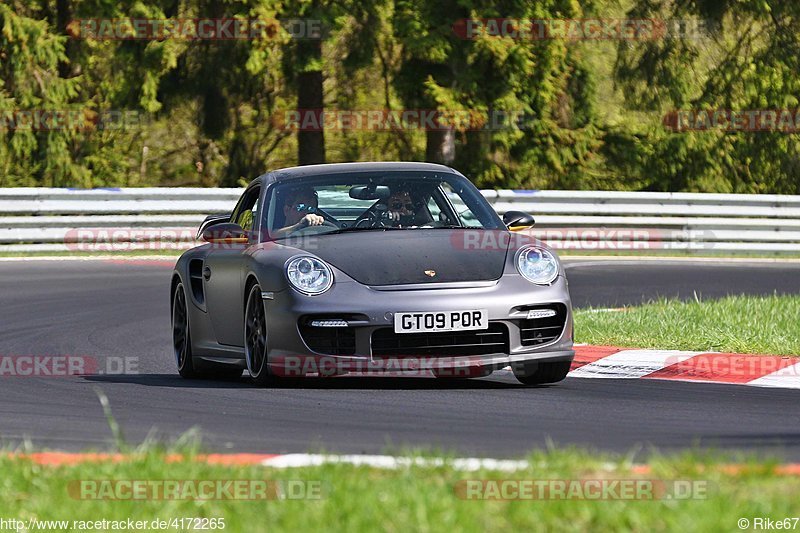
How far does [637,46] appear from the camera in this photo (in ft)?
92.0

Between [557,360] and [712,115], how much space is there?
20143 millimetres

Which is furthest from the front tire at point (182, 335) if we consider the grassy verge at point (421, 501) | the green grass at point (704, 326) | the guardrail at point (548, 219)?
the guardrail at point (548, 219)

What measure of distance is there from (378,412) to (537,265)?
67.6 inches

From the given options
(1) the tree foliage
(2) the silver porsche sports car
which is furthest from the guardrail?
(2) the silver porsche sports car

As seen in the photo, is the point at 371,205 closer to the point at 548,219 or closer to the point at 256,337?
the point at 256,337

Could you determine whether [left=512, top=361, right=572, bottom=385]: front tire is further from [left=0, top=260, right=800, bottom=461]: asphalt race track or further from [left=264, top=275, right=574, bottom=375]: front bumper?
[left=264, top=275, right=574, bottom=375]: front bumper

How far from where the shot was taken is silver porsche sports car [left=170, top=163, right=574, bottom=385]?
798cm

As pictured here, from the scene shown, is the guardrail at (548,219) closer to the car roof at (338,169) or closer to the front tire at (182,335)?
the front tire at (182,335)

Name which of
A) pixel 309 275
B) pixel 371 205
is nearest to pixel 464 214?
pixel 371 205

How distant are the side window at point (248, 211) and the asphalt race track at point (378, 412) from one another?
1004 mm

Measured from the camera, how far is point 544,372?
8.55 m

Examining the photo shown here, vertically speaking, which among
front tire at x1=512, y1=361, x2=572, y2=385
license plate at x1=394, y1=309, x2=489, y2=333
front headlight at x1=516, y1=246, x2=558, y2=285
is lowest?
front tire at x1=512, y1=361, x2=572, y2=385

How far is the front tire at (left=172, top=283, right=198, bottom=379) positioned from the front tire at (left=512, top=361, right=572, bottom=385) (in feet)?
7.59

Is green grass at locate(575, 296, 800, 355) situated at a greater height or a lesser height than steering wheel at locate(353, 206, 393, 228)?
lesser
